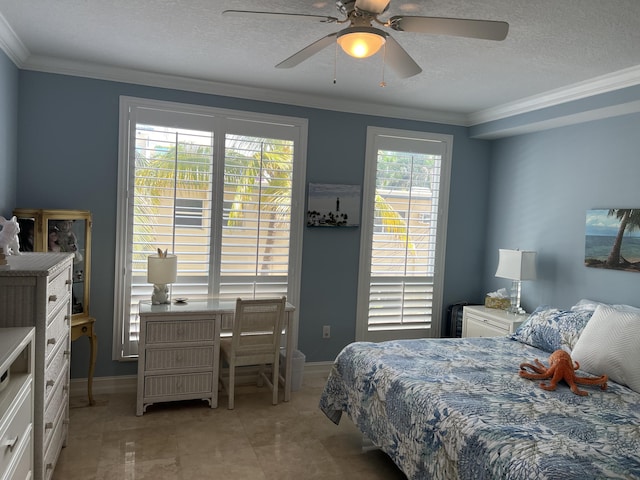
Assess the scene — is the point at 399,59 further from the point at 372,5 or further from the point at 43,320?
the point at 43,320

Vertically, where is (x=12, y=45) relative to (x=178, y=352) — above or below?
above

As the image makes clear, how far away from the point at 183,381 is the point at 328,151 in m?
2.36

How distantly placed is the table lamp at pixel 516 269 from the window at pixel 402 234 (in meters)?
0.74

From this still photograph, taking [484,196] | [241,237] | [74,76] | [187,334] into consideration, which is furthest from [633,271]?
[74,76]

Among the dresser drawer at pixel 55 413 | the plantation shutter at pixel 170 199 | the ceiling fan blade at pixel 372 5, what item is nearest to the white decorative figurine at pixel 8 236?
the dresser drawer at pixel 55 413

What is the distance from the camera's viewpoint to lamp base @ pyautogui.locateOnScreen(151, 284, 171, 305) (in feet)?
12.3

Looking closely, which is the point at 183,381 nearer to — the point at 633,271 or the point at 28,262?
the point at 28,262

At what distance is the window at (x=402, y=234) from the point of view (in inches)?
183

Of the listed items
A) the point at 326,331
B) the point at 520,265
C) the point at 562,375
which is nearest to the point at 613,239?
the point at 520,265

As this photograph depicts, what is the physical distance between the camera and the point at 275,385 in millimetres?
3834

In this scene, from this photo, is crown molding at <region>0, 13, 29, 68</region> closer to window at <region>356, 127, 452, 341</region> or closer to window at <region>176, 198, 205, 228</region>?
window at <region>176, 198, 205, 228</region>

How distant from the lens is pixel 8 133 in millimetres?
3303

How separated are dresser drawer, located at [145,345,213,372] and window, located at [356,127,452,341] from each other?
1.60m

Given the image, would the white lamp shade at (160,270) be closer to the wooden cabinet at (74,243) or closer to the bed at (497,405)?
the wooden cabinet at (74,243)
